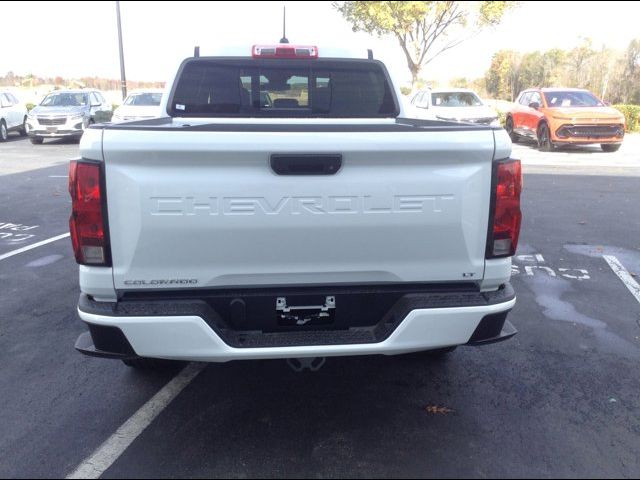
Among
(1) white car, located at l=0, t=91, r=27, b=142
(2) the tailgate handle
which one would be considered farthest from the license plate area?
(1) white car, located at l=0, t=91, r=27, b=142

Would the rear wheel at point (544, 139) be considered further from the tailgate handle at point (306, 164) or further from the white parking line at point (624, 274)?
the tailgate handle at point (306, 164)

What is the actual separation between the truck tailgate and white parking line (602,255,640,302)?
140 inches

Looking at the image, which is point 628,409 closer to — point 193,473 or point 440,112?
point 193,473

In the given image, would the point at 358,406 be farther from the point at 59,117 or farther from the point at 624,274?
the point at 59,117

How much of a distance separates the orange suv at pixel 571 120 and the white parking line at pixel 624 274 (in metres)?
10.6

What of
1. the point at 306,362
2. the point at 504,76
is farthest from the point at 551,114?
the point at 504,76

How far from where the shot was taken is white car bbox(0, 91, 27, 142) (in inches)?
788

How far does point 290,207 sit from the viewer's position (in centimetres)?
270

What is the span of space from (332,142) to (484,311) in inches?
44.2

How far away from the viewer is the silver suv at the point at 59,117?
18656 millimetres

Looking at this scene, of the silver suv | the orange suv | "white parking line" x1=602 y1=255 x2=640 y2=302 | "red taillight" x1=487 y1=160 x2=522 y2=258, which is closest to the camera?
"red taillight" x1=487 y1=160 x2=522 y2=258

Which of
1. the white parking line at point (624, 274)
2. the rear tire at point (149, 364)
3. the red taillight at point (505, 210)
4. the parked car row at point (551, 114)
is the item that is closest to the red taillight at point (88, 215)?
the rear tire at point (149, 364)

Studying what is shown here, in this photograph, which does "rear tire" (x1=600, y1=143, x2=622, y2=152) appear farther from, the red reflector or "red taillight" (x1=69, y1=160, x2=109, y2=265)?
"red taillight" (x1=69, y1=160, x2=109, y2=265)

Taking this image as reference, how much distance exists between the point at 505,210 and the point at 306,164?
1017 mm
